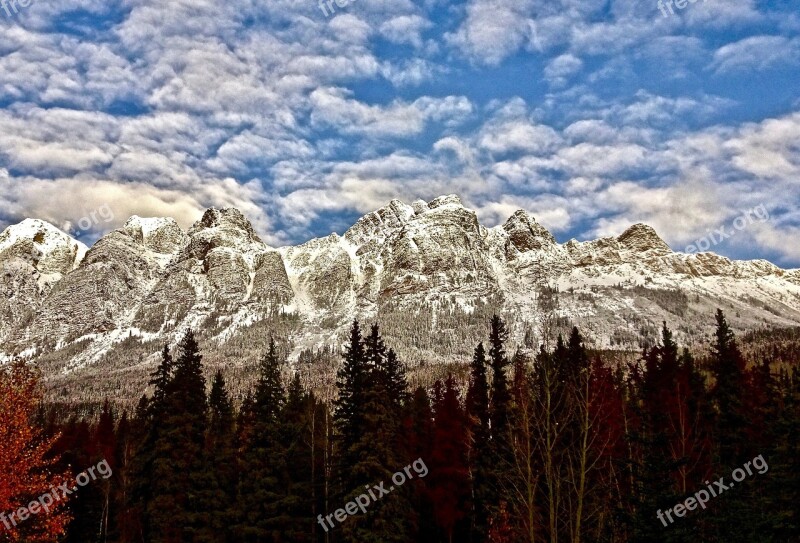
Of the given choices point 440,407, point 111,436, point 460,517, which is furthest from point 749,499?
point 111,436

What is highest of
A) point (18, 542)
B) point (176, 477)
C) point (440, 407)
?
point (440, 407)

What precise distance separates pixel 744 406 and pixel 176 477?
4337 centimetres

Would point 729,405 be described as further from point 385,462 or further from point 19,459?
point 19,459

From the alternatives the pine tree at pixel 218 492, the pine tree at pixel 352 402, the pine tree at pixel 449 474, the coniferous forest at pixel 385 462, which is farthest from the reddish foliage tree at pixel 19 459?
the pine tree at pixel 449 474

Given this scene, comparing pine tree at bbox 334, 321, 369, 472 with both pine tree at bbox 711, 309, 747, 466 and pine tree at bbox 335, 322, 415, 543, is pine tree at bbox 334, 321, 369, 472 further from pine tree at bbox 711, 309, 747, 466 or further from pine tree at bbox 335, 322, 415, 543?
pine tree at bbox 711, 309, 747, 466

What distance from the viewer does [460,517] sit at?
4212cm

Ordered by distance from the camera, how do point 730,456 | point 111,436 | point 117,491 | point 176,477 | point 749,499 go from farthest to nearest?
point 111,436, point 117,491, point 730,456, point 176,477, point 749,499

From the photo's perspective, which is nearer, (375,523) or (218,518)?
(375,523)

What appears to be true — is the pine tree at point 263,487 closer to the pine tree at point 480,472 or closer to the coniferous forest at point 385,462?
the coniferous forest at point 385,462

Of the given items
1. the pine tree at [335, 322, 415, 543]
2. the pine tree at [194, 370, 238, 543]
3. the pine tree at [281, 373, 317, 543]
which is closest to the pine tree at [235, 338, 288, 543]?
the pine tree at [281, 373, 317, 543]

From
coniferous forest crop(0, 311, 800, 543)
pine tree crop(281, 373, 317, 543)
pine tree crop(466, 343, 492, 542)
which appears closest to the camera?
coniferous forest crop(0, 311, 800, 543)

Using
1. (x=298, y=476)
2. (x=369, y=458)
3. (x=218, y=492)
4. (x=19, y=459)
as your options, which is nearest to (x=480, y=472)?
(x=369, y=458)

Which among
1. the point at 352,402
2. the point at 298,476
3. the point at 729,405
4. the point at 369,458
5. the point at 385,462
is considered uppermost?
the point at 352,402

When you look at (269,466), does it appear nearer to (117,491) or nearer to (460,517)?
(460,517)
